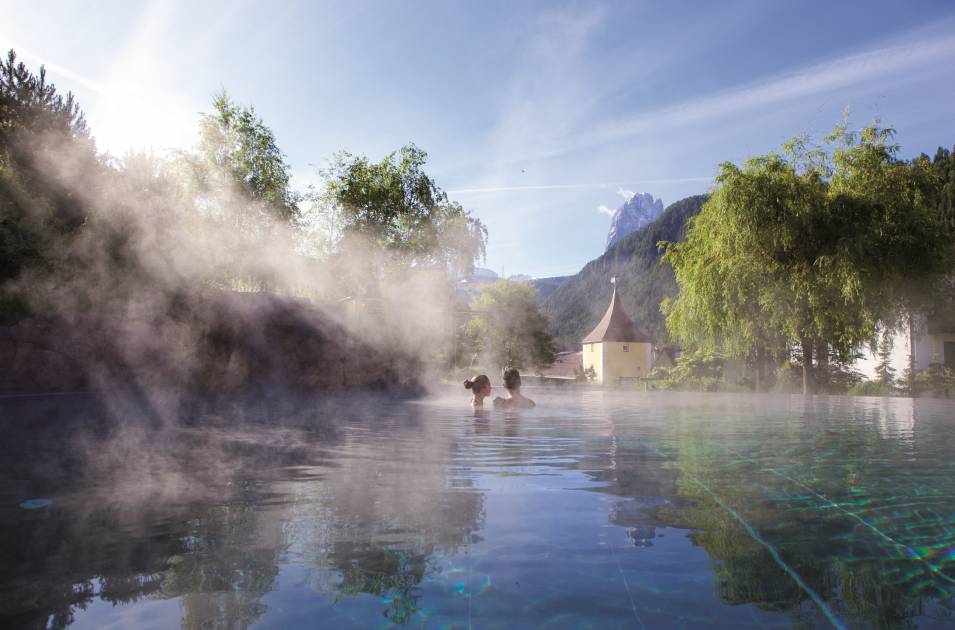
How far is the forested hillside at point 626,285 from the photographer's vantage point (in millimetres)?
74000

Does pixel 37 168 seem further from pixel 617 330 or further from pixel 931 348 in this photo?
pixel 617 330

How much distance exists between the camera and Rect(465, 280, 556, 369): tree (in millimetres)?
43812

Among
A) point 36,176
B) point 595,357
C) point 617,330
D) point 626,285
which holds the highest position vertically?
point 626,285

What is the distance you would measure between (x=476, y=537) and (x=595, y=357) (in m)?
44.9

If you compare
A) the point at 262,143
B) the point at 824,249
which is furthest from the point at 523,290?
the point at 824,249

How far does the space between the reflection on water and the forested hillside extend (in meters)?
63.2

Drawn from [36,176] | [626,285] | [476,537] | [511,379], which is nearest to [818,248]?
[511,379]

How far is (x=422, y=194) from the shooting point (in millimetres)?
34000

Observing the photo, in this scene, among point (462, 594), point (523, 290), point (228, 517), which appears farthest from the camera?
point (523, 290)

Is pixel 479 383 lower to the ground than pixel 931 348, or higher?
lower

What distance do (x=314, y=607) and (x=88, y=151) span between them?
65.0 ft

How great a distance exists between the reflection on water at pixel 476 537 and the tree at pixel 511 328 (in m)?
35.3

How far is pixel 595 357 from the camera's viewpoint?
4678 cm

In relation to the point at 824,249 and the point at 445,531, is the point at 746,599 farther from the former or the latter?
the point at 824,249
